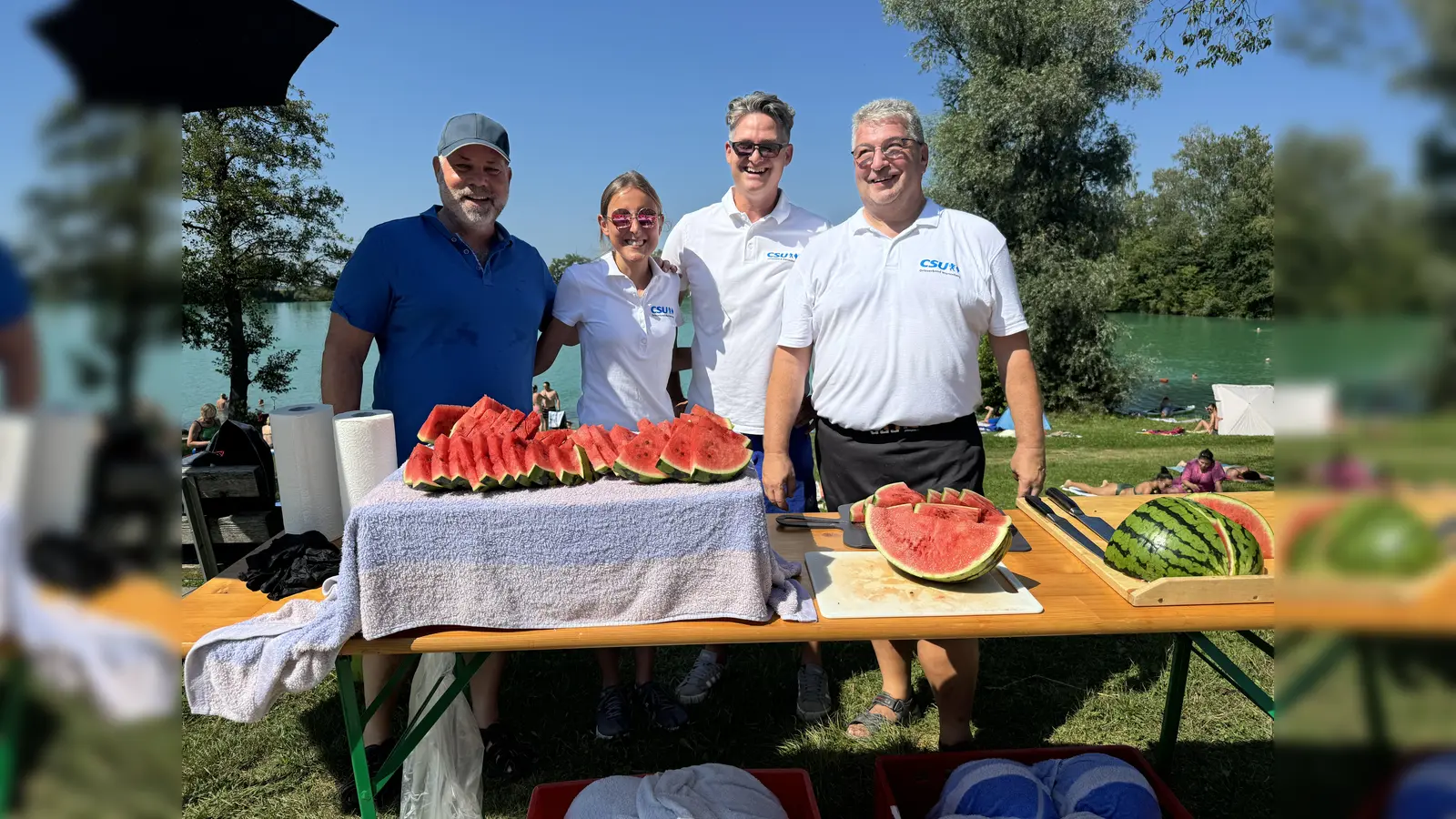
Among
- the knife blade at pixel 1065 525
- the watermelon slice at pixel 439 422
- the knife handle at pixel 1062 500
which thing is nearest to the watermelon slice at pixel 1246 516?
the knife blade at pixel 1065 525

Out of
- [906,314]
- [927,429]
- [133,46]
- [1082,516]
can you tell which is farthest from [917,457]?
[133,46]

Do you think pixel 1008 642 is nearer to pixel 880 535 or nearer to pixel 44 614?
pixel 880 535

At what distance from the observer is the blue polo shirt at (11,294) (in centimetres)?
32

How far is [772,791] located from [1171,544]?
165 cm

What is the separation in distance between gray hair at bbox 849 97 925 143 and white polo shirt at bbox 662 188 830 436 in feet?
2.45

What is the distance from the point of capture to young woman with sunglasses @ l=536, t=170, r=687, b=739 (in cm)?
398

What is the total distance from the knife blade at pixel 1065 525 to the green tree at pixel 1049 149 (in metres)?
21.6

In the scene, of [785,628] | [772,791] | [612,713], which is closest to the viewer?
[785,628]

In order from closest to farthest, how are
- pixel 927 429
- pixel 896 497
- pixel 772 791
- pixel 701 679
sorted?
pixel 896 497 < pixel 772 791 < pixel 927 429 < pixel 701 679

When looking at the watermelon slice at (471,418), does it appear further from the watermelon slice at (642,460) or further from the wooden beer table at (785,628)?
the wooden beer table at (785,628)

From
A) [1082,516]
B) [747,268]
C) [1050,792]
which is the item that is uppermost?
[747,268]

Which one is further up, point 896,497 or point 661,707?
point 896,497

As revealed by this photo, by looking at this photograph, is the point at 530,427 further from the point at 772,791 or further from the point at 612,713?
the point at 612,713

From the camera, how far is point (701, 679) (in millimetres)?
4664
